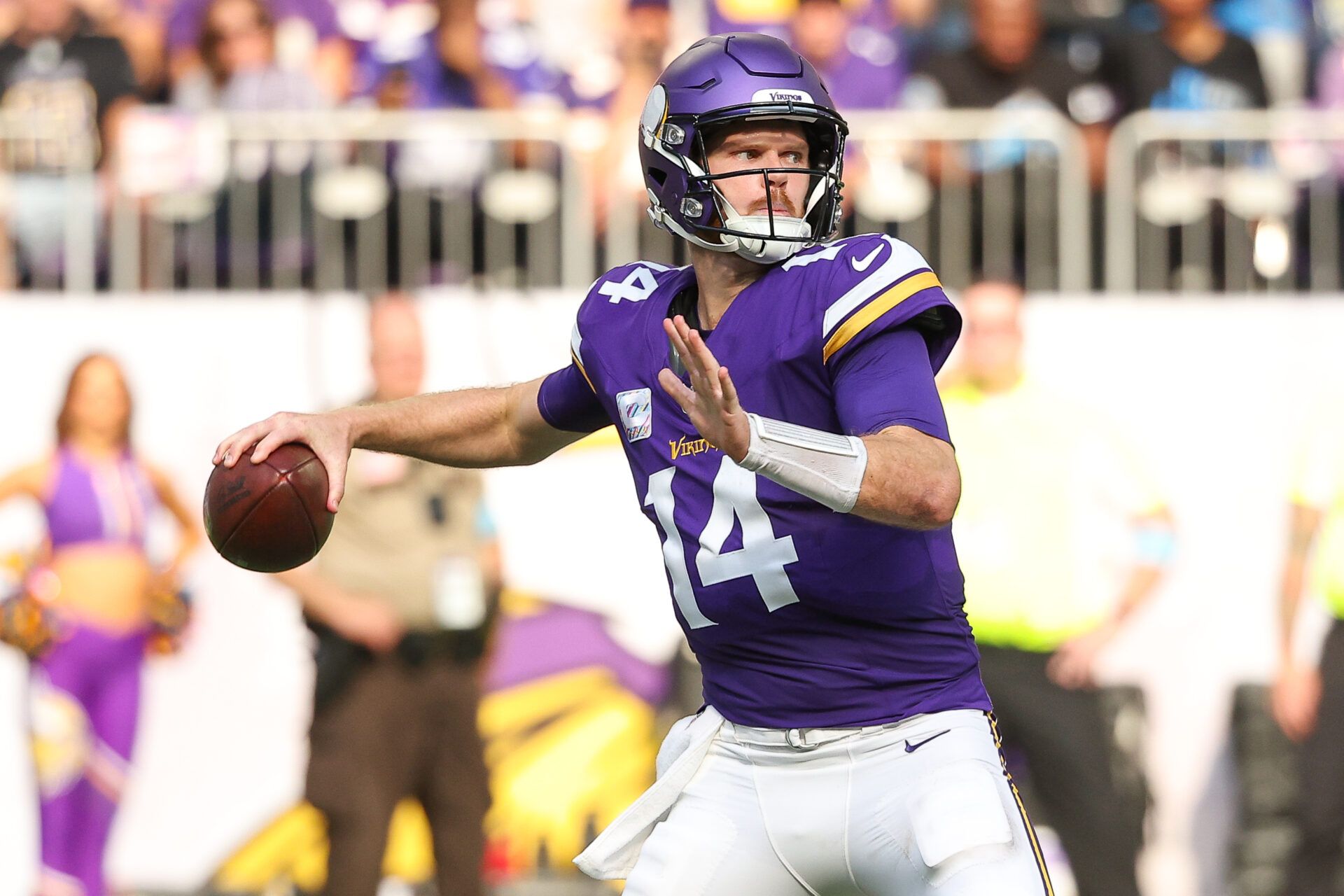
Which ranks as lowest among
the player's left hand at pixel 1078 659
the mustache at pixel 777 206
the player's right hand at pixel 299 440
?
the player's left hand at pixel 1078 659

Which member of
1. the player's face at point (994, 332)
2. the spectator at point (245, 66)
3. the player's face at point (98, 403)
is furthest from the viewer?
the spectator at point (245, 66)

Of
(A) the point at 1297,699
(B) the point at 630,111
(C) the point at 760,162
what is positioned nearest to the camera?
(C) the point at 760,162

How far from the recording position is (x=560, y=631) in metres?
7.62

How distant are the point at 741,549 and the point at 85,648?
4697mm

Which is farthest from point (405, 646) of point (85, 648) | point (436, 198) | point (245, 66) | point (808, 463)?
point (808, 463)

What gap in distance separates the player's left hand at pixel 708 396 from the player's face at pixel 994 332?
449 centimetres

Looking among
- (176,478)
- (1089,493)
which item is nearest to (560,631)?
(176,478)

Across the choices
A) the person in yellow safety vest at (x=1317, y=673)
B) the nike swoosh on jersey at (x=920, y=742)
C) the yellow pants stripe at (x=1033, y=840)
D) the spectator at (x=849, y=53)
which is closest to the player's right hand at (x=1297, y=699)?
the person in yellow safety vest at (x=1317, y=673)

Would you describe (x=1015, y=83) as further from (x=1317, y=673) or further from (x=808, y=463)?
(x=808, y=463)

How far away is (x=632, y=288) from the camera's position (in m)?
3.73

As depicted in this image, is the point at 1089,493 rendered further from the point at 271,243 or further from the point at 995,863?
the point at 995,863

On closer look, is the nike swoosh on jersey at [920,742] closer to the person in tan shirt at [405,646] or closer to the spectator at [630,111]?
the person in tan shirt at [405,646]

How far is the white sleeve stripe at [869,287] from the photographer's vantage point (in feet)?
10.4

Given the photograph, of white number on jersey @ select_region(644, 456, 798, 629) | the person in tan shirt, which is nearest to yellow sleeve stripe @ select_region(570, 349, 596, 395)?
white number on jersey @ select_region(644, 456, 798, 629)
